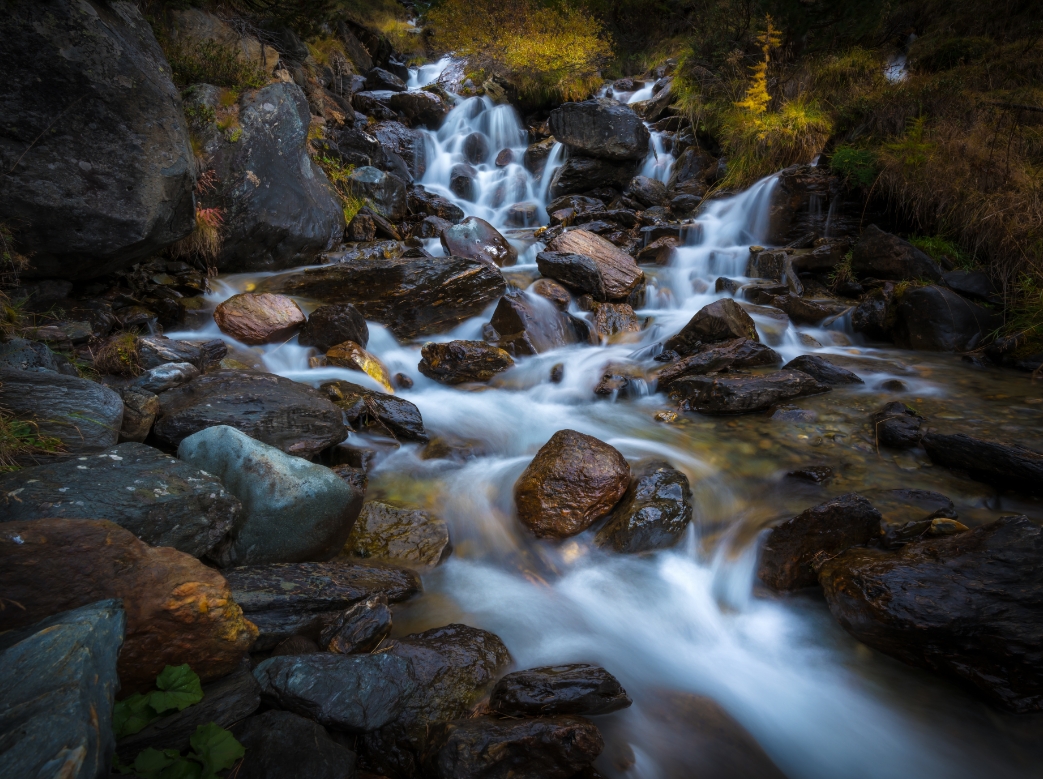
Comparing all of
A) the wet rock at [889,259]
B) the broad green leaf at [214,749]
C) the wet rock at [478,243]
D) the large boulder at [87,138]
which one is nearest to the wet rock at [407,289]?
the wet rock at [478,243]

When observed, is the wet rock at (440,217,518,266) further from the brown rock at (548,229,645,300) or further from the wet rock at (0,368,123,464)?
the wet rock at (0,368,123,464)

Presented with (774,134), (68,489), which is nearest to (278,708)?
(68,489)

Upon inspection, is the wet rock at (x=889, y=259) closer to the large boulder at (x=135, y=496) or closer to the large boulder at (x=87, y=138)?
the large boulder at (x=135, y=496)

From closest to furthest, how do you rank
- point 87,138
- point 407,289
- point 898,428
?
point 898,428 → point 87,138 → point 407,289

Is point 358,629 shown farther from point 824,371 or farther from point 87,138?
point 824,371

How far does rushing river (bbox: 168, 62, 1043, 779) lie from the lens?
2494 millimetres

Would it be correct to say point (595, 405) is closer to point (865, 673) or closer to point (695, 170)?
point (865, 673)

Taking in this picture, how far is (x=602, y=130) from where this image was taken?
477 inches

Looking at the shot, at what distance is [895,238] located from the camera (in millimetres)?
7723

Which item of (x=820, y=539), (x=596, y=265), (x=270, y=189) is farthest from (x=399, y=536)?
(x=270, y=189)

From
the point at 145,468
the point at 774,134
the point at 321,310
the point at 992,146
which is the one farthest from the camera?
the point at 774,134

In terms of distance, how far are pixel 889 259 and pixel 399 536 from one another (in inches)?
312

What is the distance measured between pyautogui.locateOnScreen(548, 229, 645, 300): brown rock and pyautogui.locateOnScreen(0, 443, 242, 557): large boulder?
21.0ft

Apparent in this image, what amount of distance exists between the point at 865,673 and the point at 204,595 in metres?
3.17
